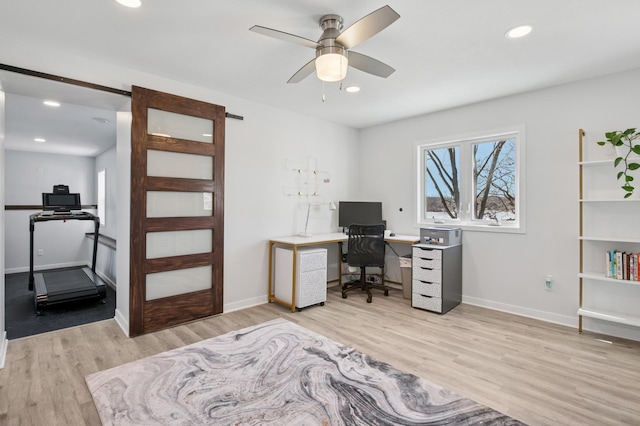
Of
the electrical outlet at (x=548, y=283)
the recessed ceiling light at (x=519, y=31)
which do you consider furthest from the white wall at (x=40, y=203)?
the electrical outlet at (x=548, y=283)

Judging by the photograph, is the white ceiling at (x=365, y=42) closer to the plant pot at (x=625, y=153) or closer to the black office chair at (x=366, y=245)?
the plant pot at (x=625, y=153)

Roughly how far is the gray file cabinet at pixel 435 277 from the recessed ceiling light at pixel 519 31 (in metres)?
2.22

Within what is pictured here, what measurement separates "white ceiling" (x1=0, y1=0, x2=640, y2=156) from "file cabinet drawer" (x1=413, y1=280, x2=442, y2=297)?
88.6 inches

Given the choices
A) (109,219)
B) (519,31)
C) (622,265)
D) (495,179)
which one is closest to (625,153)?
(622,265)

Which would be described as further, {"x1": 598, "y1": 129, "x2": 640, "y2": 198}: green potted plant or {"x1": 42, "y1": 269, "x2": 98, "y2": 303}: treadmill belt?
{"x1": 42, "y1": 269, "x2": 98, "y2": 303}: treadmill belt

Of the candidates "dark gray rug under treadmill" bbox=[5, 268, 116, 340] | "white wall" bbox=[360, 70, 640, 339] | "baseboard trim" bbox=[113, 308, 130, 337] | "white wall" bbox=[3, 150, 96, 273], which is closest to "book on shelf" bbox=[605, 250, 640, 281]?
"white wall" bbox=[360, 70, 640, 339]

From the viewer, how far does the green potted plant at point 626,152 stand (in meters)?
2.87

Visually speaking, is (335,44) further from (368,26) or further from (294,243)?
(294,243)

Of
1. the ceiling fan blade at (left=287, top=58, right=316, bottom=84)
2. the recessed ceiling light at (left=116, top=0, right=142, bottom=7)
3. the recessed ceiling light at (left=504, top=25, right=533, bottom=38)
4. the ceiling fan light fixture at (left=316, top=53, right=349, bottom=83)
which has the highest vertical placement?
the recessed ceiling light at (left=504, top=25, right=533, bottom=38)

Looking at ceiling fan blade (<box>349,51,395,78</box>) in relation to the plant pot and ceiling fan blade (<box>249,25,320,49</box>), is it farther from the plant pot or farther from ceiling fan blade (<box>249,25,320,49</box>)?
the plant pot

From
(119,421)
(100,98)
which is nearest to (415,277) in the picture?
(119,421)

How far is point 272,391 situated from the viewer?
2.21 meters

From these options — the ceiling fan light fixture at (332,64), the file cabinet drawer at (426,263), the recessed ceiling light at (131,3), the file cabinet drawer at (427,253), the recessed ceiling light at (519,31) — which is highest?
the recessed ceiling light at (519,31)

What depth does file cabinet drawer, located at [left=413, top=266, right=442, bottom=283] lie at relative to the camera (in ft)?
12.4
